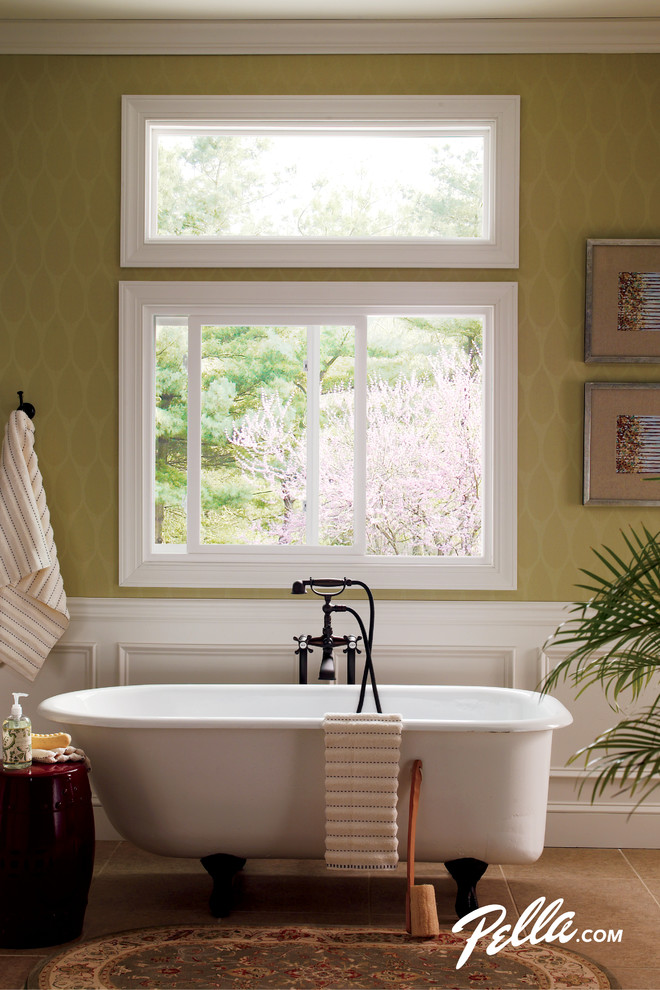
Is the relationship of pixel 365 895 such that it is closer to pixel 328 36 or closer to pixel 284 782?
pixel 284 782

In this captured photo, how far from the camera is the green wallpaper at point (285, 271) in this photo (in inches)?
132

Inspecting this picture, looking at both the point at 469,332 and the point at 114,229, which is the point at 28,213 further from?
the point at 469,332

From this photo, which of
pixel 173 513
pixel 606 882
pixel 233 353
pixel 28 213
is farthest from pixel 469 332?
pixel 606 882

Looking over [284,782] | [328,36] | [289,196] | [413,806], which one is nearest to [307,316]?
[289,196]

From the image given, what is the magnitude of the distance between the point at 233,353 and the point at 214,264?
346 mm

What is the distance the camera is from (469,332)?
11.5 feet

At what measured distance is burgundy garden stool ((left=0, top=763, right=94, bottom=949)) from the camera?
2.45m

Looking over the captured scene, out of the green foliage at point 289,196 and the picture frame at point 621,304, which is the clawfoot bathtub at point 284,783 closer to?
the picture frame at point 621,304

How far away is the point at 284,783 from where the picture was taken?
2641 mm

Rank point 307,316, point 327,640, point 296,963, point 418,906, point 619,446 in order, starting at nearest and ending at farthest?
point 296,963 → point 418,906 → point 327,640 → point 619,446 → point 307,316

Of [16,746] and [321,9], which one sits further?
[321,9]

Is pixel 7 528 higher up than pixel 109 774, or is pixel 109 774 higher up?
pixel 7 528

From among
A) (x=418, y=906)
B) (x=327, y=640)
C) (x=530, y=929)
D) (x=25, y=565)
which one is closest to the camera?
(x=418, y=906)

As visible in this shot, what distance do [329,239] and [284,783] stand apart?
6.48 ft
